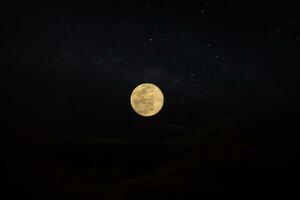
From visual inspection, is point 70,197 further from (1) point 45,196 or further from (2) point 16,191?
(2) point 16,191

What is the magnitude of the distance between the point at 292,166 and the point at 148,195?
61776mm

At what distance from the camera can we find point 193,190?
136m

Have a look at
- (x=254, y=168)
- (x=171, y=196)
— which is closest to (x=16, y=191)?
(x=171, y=196)

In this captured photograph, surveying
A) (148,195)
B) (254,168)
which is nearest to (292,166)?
(254,168)

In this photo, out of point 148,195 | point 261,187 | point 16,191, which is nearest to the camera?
point 16,191

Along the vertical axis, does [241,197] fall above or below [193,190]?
below

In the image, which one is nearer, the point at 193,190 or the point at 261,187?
the point at 261,187

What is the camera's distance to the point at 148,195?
5763 inches

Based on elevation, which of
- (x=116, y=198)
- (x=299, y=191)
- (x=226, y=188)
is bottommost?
(x=299, y=191)

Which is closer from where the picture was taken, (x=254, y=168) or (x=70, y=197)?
(x=70, y=197)

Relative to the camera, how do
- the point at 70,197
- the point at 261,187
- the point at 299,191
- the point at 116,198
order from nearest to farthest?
the point at 299,191
the point at 261,187
the point at 70,197
the point at 116,198

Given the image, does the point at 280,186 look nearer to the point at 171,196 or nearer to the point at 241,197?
the point at 241,197

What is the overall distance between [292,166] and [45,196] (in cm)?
9289

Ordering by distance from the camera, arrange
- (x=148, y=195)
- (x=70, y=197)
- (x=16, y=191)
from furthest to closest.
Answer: (x=148, y=195)
(x=70, y=197)
(x=16, y=191)
